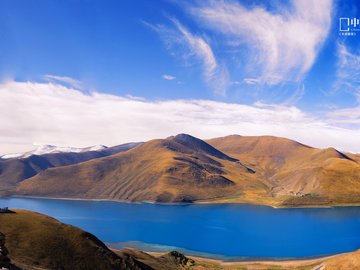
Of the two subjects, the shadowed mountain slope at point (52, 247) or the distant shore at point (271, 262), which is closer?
the shadowed mountain slope at point (52, 247)

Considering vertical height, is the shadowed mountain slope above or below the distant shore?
above

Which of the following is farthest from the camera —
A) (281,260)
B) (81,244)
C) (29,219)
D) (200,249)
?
(200,249)

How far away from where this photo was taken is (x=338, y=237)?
194m

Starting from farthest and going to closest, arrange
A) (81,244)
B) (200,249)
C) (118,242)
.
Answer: (118,242) → (200,249) → (81,244)

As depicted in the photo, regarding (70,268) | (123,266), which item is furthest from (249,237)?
(70,268)

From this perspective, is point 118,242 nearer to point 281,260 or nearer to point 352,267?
point 281,260

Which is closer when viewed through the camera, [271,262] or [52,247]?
[52,247]

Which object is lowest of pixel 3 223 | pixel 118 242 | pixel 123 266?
pixel 118 242

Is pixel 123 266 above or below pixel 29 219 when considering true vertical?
below

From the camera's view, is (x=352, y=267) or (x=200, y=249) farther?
(x=200, y=249)

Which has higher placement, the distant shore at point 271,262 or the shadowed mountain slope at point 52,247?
the shadowed mountain slope at point 52,247

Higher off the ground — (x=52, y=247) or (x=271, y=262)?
Answer: (x=52, y=247)

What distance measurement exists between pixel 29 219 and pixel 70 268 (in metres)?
22.6

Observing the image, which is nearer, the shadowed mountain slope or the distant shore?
the shadowed mountain slope
